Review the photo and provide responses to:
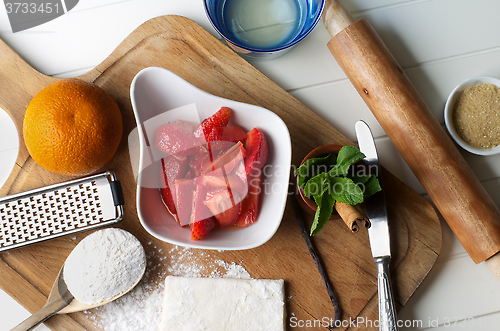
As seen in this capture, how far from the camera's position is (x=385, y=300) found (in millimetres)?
828

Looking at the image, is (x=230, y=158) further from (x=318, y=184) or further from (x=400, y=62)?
(x=400, y=62)

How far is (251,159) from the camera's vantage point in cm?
82

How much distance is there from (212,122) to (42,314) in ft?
2.20

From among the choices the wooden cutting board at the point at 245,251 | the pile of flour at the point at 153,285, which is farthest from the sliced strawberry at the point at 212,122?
the pile of flour at the point at 153,285

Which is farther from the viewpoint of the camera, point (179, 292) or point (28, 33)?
point (28, 33)

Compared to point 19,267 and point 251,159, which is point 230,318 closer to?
point 251,159

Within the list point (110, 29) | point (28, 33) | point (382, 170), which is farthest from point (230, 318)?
point (28, 33)

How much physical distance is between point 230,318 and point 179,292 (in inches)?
6.1

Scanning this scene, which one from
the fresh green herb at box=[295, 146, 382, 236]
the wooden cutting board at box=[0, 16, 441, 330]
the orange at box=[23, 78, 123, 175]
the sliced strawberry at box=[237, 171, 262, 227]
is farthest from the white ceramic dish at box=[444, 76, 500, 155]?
the orange at box=[23, 78, 123, 175]

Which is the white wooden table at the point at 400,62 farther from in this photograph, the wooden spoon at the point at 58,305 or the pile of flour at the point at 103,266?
the pile of flour at the point at 103,266

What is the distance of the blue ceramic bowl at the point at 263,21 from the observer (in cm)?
92

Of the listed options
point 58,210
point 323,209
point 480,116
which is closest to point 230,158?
point 323,209

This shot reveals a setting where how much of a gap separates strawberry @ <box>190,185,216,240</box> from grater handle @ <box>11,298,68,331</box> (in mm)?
399

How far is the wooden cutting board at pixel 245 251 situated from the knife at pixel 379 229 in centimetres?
4
